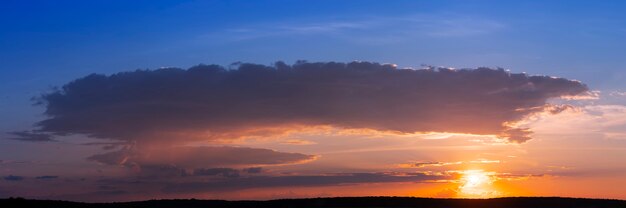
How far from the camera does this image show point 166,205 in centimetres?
7431

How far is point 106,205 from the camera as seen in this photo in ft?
244

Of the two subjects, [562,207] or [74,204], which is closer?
[562,207]

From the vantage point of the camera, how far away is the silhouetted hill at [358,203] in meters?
71.8

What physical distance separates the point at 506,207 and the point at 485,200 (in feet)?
11.7

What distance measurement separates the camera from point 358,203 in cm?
7362

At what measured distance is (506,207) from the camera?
234 feet

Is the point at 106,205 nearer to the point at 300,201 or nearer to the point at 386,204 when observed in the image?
the point at 300,201

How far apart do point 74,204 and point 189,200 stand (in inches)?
426

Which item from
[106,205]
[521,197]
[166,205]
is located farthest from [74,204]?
[521,197]

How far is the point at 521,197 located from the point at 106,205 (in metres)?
37.9

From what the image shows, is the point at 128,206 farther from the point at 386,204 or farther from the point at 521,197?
the point at 521,197

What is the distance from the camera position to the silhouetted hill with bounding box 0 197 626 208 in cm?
7175

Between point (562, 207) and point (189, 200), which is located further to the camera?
point (189, 200)

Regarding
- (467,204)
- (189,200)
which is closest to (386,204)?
(467,204)
